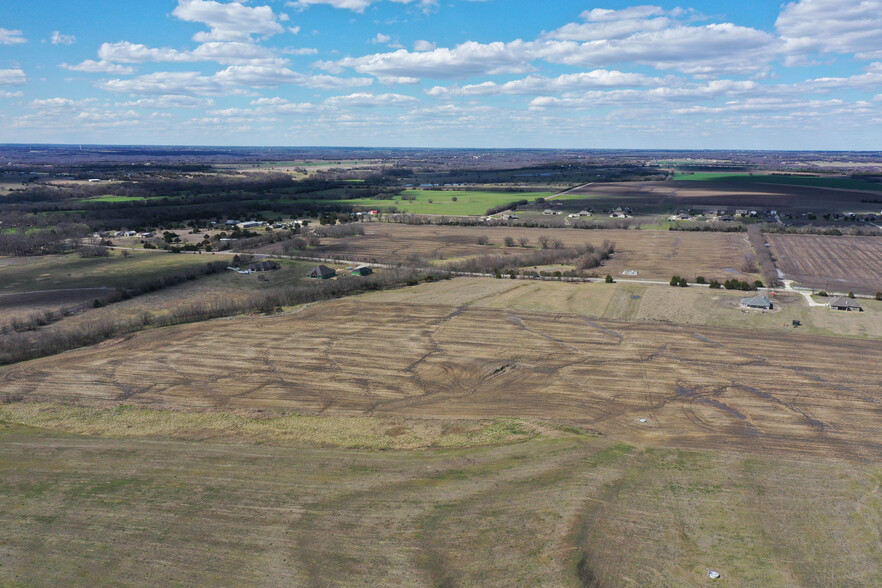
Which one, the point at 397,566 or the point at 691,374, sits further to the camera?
the point at 691,374

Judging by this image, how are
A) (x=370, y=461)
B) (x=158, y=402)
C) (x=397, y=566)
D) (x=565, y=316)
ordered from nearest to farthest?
(x=397, y=566)
(x=370, y=461)
(x=158, y=402)
(x=565, y=316)

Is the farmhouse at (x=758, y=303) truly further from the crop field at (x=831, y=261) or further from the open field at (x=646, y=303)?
the crop field at (x=831, y=261)

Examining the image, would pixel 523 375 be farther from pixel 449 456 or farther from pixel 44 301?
pixel 44 301

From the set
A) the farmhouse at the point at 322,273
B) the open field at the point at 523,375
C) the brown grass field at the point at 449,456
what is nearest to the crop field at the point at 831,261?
the brown grass field at the point at 449,456

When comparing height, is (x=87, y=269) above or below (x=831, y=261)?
below

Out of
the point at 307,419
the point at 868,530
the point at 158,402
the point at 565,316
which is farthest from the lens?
the point at 565,316

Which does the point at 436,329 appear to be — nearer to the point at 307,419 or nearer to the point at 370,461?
the point at 307,419

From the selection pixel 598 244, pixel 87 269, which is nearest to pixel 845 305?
pixel 598 244

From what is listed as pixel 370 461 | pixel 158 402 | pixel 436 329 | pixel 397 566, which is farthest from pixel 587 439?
pixel 158 402
